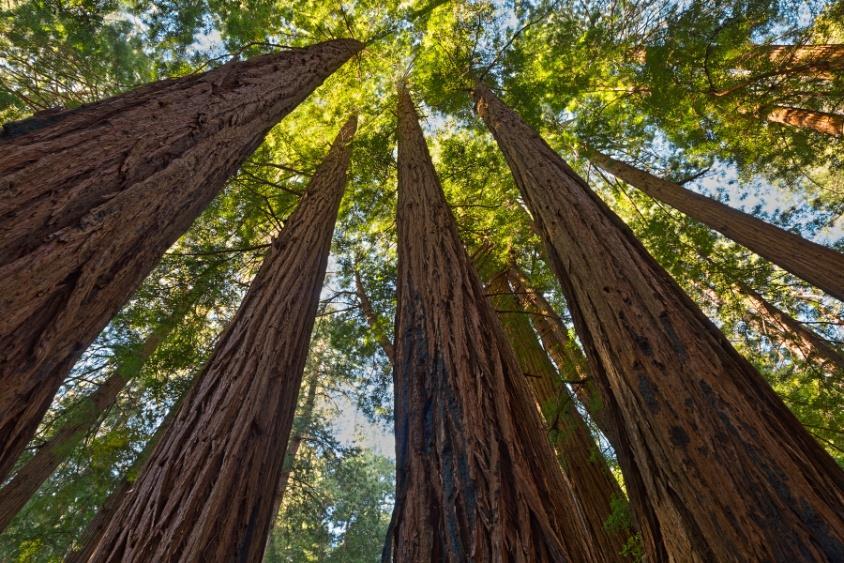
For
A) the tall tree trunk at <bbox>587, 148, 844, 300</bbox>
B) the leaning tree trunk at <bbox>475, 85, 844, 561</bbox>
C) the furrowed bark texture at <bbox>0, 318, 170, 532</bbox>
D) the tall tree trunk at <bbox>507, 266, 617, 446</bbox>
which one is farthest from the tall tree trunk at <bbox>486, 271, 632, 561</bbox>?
the furrowed bark texture at <bbox>0, 318, 170, 532</bbox>

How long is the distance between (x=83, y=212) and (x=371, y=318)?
16.9 feet

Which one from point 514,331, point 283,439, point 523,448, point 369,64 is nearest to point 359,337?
point 514,331

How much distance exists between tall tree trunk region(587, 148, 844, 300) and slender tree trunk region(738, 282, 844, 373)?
176 centimetres

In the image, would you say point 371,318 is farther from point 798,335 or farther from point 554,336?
point 798,335

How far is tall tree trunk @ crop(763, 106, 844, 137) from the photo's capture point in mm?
6621

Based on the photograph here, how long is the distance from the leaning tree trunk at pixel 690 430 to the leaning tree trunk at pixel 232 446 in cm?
189

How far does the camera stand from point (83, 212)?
4.40ft

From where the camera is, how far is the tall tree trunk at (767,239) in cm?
474

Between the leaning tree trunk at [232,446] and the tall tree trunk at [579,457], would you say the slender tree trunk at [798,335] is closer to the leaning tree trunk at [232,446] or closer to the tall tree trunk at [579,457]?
the tall tree trunk at [579,457]

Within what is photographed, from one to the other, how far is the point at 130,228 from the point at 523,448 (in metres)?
1.70

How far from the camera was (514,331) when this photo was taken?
238 inches

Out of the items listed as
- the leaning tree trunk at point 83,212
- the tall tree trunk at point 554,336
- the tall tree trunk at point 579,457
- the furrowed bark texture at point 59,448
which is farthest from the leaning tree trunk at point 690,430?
the furrowed bark texture at point 59,448

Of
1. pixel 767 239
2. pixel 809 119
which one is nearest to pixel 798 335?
pixel 767 239

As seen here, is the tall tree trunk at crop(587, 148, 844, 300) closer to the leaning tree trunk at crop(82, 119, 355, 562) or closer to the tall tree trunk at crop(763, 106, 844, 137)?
the tall tree trunk at crop(763, 106, 844, 137)
